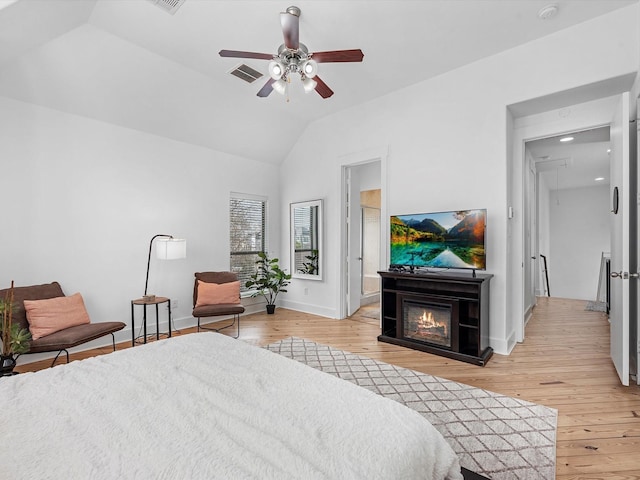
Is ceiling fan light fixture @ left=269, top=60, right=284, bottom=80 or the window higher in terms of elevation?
ceiling fan light fixture @ left=269, top=60, right=284, bottom=80

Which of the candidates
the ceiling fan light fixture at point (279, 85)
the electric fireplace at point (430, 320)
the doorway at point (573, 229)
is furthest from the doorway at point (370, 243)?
the ceiling fan light fixture at point (279, 85)

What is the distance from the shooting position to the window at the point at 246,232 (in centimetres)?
537

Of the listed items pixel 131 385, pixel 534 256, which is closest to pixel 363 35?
pixel 131 385

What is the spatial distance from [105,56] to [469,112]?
394 cm

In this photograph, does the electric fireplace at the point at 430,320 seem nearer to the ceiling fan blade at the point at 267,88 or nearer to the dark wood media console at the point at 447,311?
the dark wood media console at the point at 447,311

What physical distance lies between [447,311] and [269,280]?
302cm

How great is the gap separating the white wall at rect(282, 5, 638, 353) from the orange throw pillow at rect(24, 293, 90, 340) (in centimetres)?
379

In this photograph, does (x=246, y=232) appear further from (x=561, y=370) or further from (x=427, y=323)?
(x=561, y=370)

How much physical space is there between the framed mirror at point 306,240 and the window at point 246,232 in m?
0.57

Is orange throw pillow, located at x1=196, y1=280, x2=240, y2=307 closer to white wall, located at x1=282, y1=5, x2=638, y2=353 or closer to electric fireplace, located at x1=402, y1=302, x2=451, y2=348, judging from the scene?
electric fireplace, located at x1=402, y1=302, x2=451, y2=348

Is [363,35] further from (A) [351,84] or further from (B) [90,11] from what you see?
(B) [90,11]

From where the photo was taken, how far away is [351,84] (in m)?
4.16

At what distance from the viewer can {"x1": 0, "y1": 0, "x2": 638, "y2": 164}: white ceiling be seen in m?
2.75

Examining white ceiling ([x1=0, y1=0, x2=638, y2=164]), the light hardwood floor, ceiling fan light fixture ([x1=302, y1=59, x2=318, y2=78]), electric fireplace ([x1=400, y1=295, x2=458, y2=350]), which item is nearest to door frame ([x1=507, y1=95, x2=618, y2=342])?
the light hardwood floor
